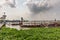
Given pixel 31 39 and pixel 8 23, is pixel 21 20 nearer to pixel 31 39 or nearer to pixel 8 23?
pixel 8 23

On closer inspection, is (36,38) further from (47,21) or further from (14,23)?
(14,23)

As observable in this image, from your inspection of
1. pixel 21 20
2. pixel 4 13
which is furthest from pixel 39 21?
pixel 4 13

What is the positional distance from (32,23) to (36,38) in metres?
8.80

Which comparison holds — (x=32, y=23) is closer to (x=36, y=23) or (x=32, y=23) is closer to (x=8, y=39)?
(x=36, y=23)

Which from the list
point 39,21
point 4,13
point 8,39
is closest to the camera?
point 8,39

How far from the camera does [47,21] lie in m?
13.2

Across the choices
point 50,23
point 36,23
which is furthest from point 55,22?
point 36,23

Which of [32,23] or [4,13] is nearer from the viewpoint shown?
[4,13]

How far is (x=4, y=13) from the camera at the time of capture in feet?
41.9

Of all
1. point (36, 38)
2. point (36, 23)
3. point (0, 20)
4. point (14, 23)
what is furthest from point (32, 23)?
point (36, 38)

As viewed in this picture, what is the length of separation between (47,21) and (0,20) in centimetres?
325

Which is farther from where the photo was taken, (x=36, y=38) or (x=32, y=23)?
(x=32, y=23)

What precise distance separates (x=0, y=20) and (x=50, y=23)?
3.46 meters

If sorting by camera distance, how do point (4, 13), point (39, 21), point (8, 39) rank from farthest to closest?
point (39, 21) → point (4, 13) → point (8, 39)
